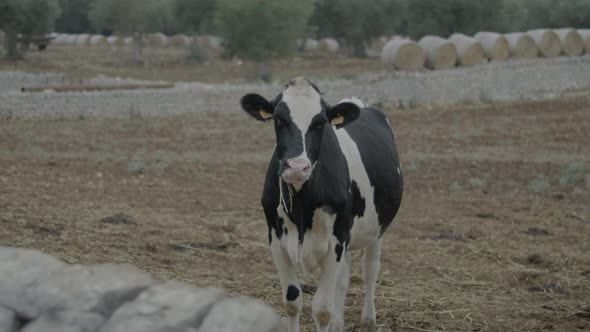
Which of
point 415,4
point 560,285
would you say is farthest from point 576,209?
point 415,4

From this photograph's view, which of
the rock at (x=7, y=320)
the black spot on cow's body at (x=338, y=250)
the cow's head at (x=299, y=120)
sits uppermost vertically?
the cow's head at (x=299, y=120)

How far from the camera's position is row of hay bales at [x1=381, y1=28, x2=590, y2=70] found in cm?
3209

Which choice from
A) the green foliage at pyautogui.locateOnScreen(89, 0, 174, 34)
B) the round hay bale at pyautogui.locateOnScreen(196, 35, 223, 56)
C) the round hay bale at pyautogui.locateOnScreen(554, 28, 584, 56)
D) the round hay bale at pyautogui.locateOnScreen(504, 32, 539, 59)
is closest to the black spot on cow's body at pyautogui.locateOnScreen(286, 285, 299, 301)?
the round hay bale at pyautogui.locateOnScreen(504, 32, 539, 59)

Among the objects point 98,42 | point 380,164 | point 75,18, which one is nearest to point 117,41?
point 98,42

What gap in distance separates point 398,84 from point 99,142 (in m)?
9.25

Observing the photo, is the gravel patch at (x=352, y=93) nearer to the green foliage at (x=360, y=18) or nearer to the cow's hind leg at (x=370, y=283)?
the cow's hind leg at (x=370, y=283)

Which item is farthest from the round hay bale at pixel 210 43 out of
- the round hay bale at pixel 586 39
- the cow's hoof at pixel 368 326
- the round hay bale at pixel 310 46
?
the cow's hoof at pixel 368 326

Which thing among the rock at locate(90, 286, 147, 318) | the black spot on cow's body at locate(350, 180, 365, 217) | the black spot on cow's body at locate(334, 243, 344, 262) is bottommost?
the black spot on cow's body at locate(334, 243, 344, 262)

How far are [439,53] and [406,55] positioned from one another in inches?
45.3

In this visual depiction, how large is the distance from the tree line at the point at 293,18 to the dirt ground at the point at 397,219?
2230 centimetres

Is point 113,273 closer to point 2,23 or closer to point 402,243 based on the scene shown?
point 402,243

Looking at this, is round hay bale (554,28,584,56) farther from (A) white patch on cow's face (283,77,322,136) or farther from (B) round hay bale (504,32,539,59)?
(A) white patch on cow's face (283,77,322,136)

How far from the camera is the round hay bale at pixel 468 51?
106 feet

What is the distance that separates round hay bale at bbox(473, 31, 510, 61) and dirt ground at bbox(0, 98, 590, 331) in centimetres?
1595
